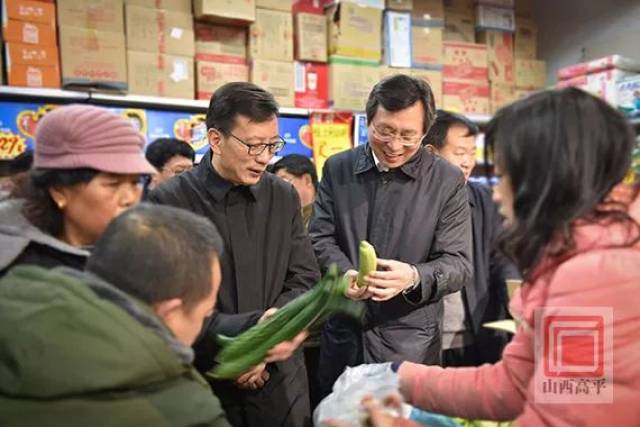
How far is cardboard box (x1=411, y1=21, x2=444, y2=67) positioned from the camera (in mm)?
4414

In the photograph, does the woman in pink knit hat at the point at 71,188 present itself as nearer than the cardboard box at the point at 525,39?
Yes

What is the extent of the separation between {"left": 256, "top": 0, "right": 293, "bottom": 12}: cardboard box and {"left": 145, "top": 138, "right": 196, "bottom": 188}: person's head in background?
4.15ft

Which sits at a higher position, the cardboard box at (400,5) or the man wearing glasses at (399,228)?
the cardboard box at (400,5)

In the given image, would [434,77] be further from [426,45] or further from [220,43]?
[220,43]

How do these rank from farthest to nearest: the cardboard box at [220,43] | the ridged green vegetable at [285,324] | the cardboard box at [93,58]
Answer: the cardboard box at [220,43] → the cardboard box at [93,58] → the ridged green vegetable at [285,324]

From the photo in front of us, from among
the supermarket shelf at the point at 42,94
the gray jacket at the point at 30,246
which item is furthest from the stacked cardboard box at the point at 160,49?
the gray jacket at the point at 30,246

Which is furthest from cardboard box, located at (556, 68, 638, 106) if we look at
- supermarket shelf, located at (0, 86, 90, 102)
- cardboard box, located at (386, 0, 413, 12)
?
supermarket shelf, located at (0, 86, 90, 102)

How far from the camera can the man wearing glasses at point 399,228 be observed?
6.28 feet

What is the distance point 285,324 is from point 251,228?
480 millimetres

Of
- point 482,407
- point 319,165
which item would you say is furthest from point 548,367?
point 319,165

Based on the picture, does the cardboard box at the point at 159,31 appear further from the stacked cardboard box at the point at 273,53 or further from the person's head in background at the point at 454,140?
the person's head in background at the point at 454,140

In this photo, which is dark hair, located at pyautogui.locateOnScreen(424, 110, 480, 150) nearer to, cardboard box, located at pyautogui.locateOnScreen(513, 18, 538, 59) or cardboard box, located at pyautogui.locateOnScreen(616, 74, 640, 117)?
cardboard box, located at pyautogui.locateOnScreen(616, 74, 640, 117)

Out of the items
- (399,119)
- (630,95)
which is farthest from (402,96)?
(630,95)

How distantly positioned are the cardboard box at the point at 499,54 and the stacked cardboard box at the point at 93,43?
2.76 m
